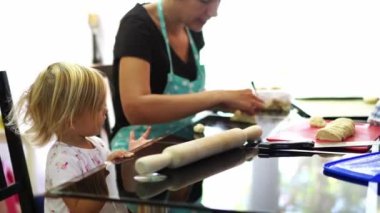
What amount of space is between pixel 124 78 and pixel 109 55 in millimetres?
1298

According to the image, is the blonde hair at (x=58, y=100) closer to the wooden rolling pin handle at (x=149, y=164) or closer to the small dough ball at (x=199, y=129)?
the small dough ball at (x=199, y=129)

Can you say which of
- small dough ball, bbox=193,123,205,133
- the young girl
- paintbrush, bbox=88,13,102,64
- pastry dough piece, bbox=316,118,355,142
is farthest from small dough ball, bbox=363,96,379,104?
paintbrush, bbox=88,13,102,64

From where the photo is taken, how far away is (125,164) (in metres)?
0.77

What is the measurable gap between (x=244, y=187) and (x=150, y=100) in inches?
20.0

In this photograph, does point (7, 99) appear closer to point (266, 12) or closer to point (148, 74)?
point (148, 74)

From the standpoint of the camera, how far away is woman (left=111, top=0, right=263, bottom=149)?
44.3 inches

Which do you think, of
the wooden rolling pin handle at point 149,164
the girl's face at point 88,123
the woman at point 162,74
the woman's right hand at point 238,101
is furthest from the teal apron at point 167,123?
the wooden rolling pin handle at point 149,164

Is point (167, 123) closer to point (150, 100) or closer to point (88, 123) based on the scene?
point (150, 100)

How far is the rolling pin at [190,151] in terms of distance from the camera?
657 mm

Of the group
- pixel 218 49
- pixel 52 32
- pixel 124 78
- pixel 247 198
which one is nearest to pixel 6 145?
pixel 124 78

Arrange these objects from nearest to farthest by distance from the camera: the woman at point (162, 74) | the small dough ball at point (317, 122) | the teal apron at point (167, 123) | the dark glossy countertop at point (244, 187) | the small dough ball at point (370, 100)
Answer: the dark glossy countertop at point (244, 187)
the small dough ball at point (317, 122)
the woman at point (162, 74)
the teal apron at point (167, 123)
the small dough ball at point (370, 100)

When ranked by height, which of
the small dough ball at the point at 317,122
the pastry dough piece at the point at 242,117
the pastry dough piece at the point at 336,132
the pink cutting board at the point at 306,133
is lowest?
the pastry dough piece at the point at 242,117

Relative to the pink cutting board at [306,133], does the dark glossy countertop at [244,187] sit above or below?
above

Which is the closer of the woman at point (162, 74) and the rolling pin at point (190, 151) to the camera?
the rolling pin at point (190, 151)
